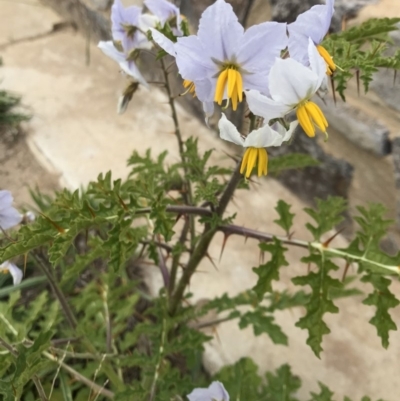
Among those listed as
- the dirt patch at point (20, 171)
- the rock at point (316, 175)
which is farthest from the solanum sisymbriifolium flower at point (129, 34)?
the dirt patch at point (20, 171)

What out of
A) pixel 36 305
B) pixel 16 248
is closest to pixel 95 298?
pixel 36 305

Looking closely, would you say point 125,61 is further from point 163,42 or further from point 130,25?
point 163,42

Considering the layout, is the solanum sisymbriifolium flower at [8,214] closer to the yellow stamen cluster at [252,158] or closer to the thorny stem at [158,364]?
the thorny stem at [158,364]

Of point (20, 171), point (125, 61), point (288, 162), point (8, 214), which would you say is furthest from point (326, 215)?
point (20, 171)

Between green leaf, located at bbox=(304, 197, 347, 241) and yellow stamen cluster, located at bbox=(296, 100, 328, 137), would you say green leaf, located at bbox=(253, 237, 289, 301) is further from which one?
yellow stamen cluster, located at bbox=(296, 100, 328, 137)

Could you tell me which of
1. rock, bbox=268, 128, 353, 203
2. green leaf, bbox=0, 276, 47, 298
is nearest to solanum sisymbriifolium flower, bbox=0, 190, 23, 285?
green leaf, bbox=0, 276, 47, 298

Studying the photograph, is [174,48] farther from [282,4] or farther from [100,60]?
[100,60]
